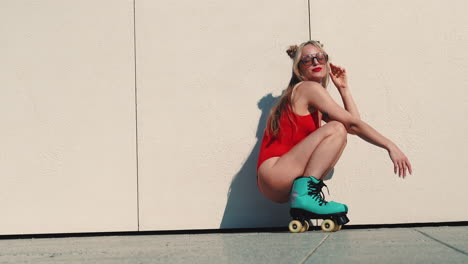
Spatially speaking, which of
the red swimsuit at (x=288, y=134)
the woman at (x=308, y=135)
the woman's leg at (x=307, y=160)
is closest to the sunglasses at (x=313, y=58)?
the woman at (x=308, y=135)

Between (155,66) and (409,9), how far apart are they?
1802 mm

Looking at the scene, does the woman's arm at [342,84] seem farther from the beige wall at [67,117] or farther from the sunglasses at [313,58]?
the beige wall at [67,117]

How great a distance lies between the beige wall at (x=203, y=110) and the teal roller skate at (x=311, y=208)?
1.76 feet

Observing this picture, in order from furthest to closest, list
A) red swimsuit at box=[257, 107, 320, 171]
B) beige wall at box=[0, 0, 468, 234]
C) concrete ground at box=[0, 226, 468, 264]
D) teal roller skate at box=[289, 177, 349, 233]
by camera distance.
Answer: beige wall at box=[0, 0, 468, 234] → red swimsuit at box=[257, 107, 320, 171] → teal roller skate at box=[289, 177, 349, 233] → concrete ground at box=[0, 226, 468, 264]

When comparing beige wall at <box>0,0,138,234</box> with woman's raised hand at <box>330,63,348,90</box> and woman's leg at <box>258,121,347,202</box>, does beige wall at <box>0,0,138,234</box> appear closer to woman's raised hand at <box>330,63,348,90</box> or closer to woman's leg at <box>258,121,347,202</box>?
woman's leg at <box>258,121,347,202</box>

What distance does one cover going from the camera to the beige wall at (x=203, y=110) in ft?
14.4

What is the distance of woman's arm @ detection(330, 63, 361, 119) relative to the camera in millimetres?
4250

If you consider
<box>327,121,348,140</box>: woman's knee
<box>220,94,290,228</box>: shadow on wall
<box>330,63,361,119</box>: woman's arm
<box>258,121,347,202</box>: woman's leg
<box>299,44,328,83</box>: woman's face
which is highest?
<box>299,44,328,83</box>: woman's face

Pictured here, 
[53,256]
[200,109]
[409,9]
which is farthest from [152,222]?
[409,9]

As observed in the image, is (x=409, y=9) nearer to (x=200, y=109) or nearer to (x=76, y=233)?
(x=200, y=109)

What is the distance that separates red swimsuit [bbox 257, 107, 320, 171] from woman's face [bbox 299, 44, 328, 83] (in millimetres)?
263

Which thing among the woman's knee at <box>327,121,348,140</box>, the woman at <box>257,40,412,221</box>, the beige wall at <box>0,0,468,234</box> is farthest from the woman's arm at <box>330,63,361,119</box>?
the woman's knee at <box>327,121,348,140</box>

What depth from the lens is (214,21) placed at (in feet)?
14.8

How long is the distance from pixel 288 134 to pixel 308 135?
0.15 metres
